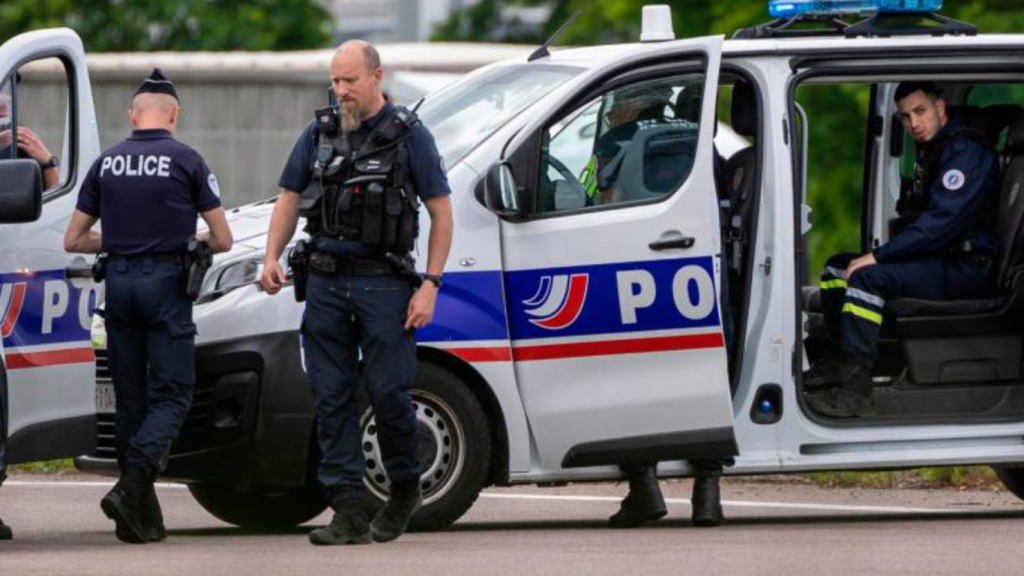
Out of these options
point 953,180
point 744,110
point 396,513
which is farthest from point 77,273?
point 953,180

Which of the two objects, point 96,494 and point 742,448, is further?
point 96,494

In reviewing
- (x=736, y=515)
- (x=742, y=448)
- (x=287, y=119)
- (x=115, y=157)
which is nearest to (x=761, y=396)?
(x=742, y=448)

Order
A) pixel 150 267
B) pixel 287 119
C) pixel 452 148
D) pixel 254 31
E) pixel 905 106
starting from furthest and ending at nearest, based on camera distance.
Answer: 1. pixel 254 31
2. pixel 287 119
3. pixel 905 106
4. pixel 452 148
5. pixel 150 267

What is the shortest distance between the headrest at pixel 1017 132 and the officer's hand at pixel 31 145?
3.92 m

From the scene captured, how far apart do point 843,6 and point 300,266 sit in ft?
9.42

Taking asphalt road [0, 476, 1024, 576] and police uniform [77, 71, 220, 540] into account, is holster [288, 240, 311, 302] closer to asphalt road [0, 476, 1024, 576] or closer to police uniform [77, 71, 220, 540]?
police uniform [77, 71, 220, 540]

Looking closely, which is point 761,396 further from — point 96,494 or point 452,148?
point 96,494

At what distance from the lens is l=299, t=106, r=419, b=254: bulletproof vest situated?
9586 mm

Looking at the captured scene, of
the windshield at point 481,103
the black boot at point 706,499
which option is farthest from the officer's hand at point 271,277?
the black boot at point 706,499

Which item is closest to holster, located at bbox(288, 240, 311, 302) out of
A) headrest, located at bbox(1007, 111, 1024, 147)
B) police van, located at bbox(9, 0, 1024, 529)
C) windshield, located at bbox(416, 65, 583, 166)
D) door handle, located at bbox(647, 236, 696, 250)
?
police van, located at bbox(9, 0, 1024, 529)

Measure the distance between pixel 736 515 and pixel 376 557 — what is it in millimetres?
2688

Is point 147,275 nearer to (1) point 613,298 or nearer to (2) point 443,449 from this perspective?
(2) point 443,449

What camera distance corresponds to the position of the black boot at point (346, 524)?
9672mm

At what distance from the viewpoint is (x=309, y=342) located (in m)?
9.66
